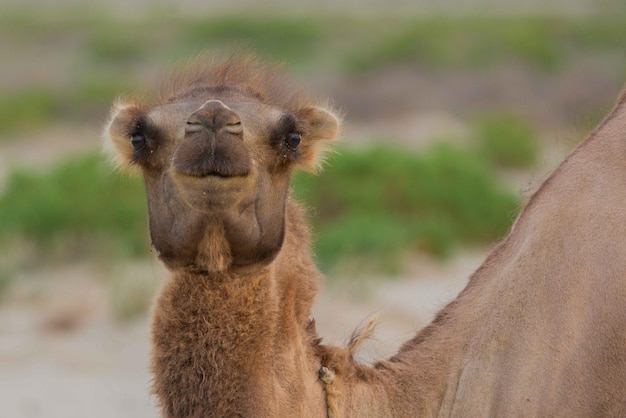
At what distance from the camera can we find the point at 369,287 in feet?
41.5

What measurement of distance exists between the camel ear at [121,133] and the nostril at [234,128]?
1.97 ft

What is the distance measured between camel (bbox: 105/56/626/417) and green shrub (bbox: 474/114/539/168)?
18556 mm

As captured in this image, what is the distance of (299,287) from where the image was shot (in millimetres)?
4551

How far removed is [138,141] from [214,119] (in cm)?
46

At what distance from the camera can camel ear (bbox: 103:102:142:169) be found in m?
4.64

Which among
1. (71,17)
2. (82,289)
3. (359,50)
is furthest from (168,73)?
(71,17)

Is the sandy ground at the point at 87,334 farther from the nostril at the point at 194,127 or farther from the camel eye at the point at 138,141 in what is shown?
the nostril at the point at 194,127

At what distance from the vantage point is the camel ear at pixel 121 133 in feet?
15.2

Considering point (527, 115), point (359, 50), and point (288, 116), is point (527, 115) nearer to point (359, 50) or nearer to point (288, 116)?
point (359, 50)

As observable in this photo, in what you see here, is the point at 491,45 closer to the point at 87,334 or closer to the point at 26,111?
the point at 26,111

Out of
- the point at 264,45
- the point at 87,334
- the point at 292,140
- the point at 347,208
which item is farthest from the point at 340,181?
the point at 264,45

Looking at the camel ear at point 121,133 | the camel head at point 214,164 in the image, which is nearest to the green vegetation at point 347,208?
the camel ear at point 121,133

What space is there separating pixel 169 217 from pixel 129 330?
7.87 m

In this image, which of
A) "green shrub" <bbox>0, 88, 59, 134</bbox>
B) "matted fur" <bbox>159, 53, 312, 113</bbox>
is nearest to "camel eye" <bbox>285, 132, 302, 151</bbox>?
"matted fur" <bbox>159, 53, 312, 113</bbox>
